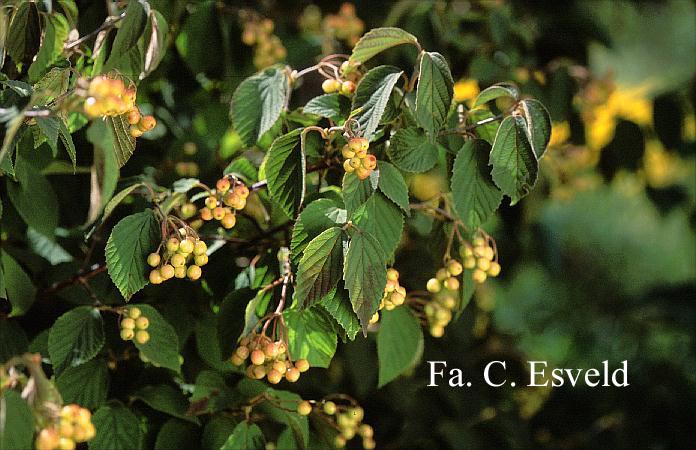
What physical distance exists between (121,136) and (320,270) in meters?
0.20

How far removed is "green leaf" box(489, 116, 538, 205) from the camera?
0.73 m

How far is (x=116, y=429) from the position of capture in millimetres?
799

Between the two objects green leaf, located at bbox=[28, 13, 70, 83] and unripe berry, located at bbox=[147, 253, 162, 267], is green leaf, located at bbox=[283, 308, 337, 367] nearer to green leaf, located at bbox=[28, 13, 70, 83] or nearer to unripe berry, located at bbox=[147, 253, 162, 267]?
unripe berry, located at bbox=[147, 253, 162, 267]

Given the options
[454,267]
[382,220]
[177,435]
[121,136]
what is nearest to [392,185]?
[382,220]

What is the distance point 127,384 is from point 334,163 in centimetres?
33

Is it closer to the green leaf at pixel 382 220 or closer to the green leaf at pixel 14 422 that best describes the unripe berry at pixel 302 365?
the green leaf at pixel 382 220

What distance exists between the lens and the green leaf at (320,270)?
69cm

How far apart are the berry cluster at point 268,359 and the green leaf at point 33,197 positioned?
0.93 feet

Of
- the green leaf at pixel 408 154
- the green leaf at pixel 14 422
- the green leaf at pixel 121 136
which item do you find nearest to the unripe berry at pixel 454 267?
the green leaf at pixel 408 154

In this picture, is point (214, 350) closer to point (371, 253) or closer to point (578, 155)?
point (371, 253)

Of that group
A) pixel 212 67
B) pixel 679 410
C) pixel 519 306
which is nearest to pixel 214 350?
pixel 212 67

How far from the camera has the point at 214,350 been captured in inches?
34.9

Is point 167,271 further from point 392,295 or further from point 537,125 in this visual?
point 537,125

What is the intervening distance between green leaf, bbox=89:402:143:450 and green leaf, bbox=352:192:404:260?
30cm
